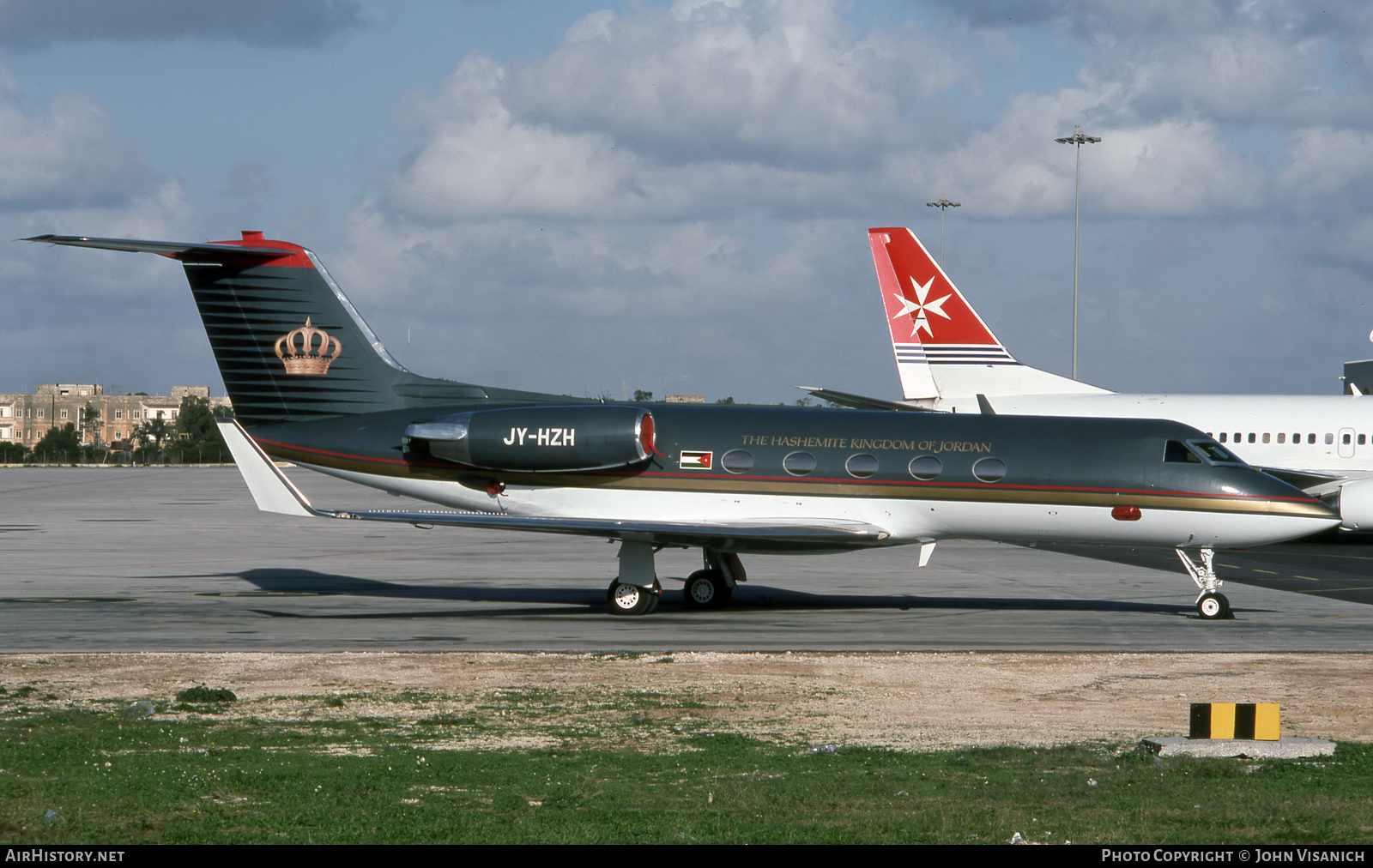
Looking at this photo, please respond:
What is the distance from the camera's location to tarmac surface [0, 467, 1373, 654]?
18875mm

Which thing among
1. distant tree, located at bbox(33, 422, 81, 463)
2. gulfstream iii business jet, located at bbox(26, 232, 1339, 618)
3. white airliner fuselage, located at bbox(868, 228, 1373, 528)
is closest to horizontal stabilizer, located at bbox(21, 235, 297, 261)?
gulfstream iii business jet, located at bbox(26, 232, 1339, 618)

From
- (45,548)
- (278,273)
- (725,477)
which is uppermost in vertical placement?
(278,273)

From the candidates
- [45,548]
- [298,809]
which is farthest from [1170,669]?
[45,548]

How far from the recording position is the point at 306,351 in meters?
23.5

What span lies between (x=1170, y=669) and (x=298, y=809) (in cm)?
1113

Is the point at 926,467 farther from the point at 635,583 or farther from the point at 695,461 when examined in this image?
the point at 635,583

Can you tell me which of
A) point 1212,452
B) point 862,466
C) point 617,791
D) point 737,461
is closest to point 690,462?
point 737,461

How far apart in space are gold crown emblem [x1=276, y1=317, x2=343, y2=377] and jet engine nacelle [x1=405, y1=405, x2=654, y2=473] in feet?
7.55

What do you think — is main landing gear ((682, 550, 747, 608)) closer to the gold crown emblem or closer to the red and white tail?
the gold crown emblem

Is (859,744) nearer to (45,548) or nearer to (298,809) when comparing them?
(298,809)

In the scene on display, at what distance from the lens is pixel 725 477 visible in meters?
22.4

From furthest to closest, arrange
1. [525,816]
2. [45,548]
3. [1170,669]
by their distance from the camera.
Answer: [45,548]
[1170,669]
[525,816]

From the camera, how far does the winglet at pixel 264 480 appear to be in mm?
20109

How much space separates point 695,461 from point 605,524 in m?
2.38
